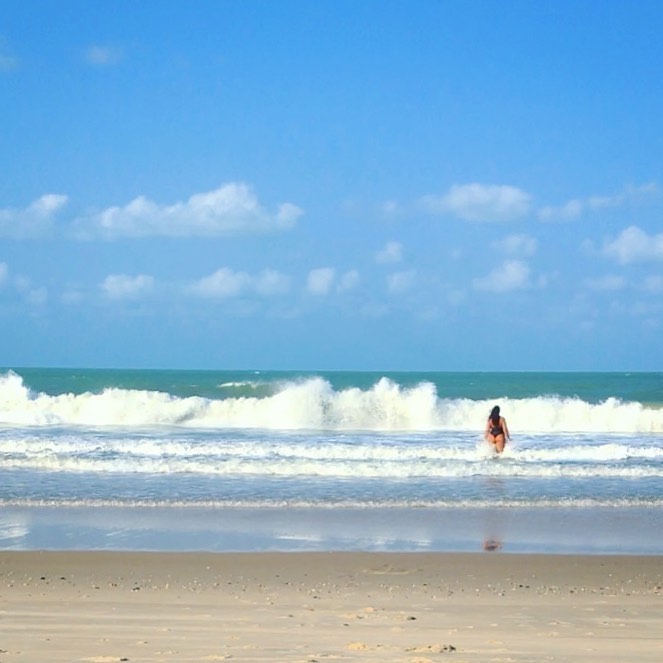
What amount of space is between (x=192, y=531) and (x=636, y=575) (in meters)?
5.27

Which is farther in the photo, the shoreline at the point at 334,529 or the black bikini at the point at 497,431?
the black bikini at the point at 497,431

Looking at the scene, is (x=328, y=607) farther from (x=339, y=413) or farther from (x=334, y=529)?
(x=339, y=413)

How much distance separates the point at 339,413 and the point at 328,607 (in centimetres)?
2468

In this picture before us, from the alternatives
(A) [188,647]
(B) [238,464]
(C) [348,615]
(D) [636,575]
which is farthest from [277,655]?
(B) [238,464]

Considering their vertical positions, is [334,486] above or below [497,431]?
below

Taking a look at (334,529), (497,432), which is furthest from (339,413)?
(334,529)

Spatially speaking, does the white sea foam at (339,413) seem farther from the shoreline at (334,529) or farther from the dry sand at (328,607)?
the dry sand at (328,607)

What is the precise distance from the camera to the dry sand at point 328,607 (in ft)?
21.5

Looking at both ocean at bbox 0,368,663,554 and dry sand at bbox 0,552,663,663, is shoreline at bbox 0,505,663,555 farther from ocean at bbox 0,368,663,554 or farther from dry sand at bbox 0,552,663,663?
dry sand at bbox 0,552,663,663

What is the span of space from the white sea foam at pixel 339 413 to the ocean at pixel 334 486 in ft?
0.54

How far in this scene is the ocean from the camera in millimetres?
11781

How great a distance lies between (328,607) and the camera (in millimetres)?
8234

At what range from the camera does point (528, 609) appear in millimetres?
8258

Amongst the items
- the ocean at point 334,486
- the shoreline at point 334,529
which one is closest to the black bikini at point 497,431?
the ocean at point 334,486
